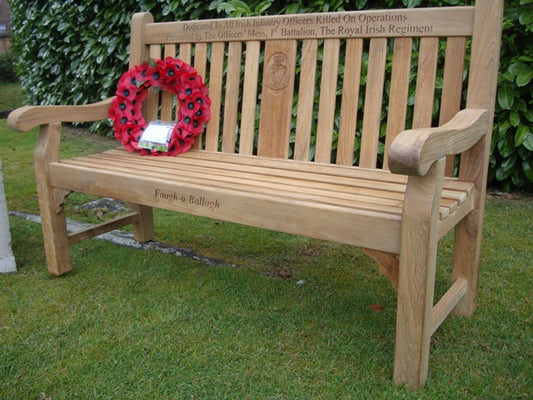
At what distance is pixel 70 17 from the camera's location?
6.09 metres

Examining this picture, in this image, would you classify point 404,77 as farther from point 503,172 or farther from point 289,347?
point 503,172

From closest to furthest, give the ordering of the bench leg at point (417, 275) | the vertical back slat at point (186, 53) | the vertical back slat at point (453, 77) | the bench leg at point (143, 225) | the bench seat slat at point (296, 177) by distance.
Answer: the bench leg at point (417, 275)
the bench seat slat at point (296, 177)
the vertical back slat at point (453, 77)
the vertical back slat at point (186, 53)
the bench leg at point (143, 225)

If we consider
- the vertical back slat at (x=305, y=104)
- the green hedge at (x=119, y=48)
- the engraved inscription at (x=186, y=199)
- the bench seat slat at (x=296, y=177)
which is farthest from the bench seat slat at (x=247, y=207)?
the green hedge at (x=119, y=48)

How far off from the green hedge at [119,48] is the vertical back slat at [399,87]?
143cm

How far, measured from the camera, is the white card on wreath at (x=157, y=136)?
8.86 ft

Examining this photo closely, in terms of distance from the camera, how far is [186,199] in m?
2.05

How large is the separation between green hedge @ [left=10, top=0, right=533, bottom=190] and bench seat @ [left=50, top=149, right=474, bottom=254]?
1733 mm

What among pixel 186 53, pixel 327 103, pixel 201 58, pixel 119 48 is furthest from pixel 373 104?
pixel 119 48

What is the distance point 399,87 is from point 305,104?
0.44 meters

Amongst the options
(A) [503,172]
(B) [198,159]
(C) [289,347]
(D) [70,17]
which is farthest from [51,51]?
(C) [289,347]

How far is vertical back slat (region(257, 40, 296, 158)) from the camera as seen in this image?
2.48m

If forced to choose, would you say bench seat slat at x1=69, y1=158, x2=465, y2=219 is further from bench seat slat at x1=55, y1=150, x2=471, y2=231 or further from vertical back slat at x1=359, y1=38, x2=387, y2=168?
vertical back slat at x1=359, y1=38, x2=387, y2=168

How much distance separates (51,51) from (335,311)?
5.83 m

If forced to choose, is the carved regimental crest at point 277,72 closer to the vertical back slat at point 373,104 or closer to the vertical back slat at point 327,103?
the vertical back slat at point 327,103
